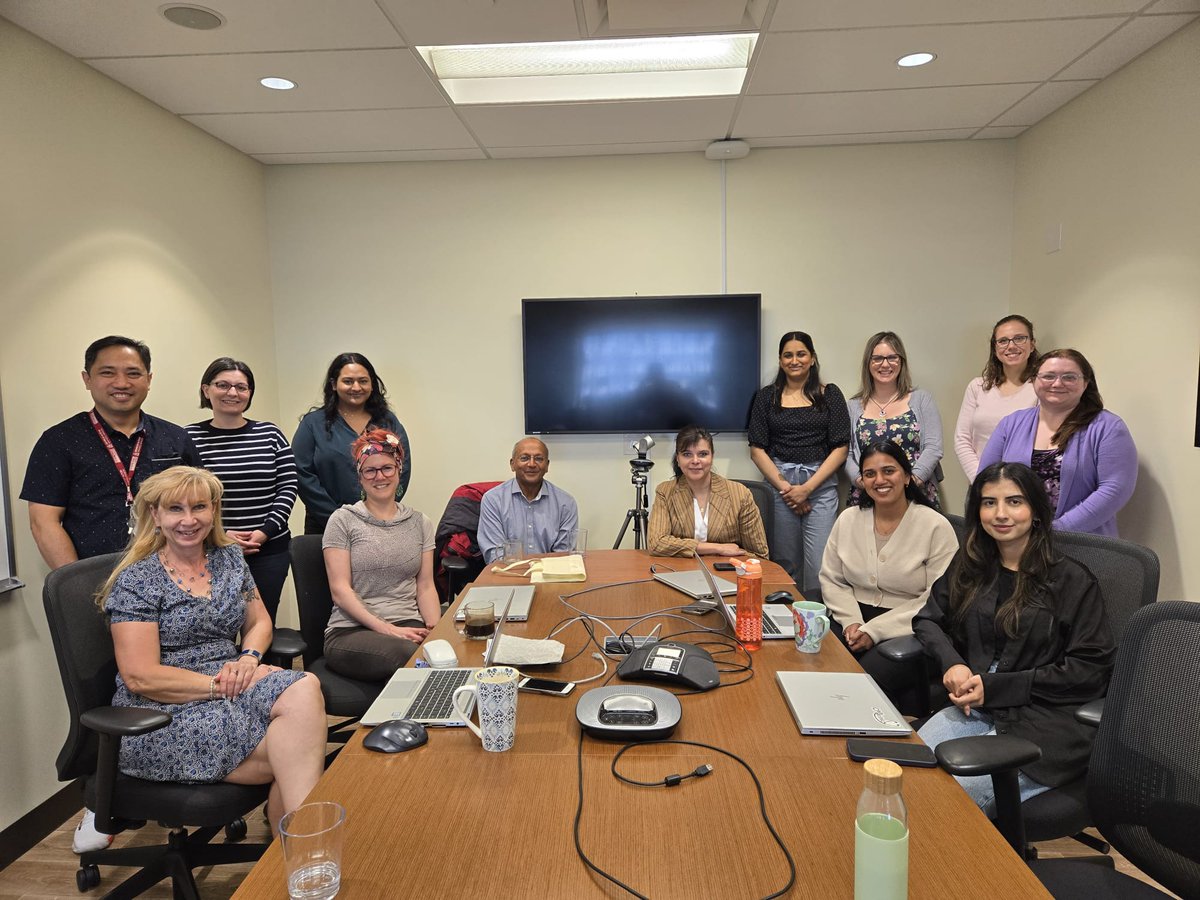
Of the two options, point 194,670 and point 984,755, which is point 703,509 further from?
point 194,670

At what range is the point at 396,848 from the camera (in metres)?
1.09

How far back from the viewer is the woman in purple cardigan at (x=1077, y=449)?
269 cm

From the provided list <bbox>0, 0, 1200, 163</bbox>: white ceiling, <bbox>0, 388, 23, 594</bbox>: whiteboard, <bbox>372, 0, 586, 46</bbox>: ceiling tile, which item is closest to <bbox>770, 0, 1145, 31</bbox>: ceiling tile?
<bbox>0, 0, 1200, 163</bbox>: white ceiling

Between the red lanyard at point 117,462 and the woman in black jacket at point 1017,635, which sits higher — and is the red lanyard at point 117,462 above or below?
above

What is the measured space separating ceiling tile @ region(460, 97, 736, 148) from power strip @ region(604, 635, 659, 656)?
2488 mm

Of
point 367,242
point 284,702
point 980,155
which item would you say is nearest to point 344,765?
point 284,702

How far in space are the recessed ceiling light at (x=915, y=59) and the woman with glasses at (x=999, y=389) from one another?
123cm

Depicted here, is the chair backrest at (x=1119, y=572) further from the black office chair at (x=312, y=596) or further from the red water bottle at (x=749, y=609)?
the black office chair at (x=312, y=596)

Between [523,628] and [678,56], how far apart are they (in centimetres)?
258

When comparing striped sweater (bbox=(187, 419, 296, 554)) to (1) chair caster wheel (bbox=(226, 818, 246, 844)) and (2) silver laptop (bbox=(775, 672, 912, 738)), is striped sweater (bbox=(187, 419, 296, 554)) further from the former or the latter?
(2) silver laptop (bbox=(775, 672, 912, 738))

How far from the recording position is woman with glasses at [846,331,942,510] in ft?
12.0

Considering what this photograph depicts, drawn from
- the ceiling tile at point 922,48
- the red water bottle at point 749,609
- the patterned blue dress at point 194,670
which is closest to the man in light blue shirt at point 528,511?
the patterned blue dress at point 194,670

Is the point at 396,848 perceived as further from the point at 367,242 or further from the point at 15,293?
the point at 367,242

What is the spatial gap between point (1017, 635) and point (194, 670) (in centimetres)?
220
